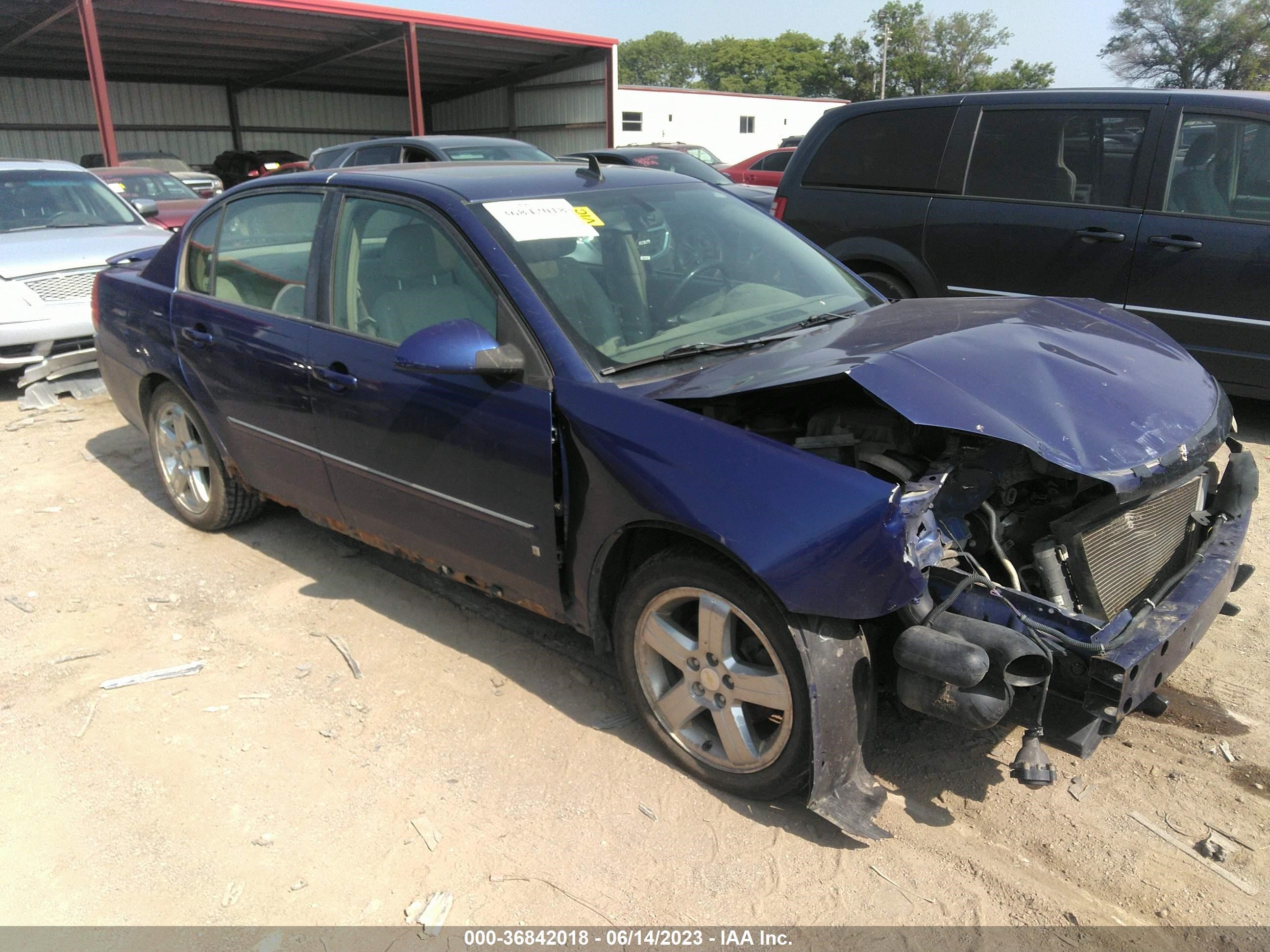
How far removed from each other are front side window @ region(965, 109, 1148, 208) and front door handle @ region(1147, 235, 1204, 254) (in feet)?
1.01

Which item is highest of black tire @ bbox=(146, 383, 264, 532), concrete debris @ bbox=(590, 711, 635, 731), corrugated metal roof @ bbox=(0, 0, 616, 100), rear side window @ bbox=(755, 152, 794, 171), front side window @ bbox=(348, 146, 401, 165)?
corrugated metal roof @ bbox=(0, 0, 616, 100)

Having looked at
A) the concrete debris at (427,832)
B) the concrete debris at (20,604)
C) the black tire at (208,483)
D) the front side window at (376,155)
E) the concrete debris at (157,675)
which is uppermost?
the front side window at (376,155)

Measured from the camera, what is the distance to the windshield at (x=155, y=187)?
1432cm

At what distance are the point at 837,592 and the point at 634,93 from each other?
115 ft

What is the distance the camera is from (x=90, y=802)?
2848 mm

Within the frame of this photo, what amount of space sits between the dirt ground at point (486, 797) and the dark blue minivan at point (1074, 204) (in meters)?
2.29

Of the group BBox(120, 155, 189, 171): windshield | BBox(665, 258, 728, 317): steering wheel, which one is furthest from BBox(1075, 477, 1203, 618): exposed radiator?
BBox(120, 155, 189, 171): windshield

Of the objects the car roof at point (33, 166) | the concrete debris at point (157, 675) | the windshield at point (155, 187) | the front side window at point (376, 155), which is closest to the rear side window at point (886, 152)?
the concrete debris at point (157, 675)

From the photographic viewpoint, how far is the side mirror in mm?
2805

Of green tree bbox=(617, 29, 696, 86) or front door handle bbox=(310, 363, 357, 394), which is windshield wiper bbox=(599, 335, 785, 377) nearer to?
front door handle bbox=(310, 363, 357, 394)

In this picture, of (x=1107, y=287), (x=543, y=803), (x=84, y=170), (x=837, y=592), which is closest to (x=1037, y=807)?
(x=837, y=592)

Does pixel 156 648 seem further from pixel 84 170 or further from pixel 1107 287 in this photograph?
pixel 84 170

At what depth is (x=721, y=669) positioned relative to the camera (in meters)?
2.61

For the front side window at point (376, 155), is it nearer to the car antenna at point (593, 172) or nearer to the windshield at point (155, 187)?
the windshield at point (155, 187)
